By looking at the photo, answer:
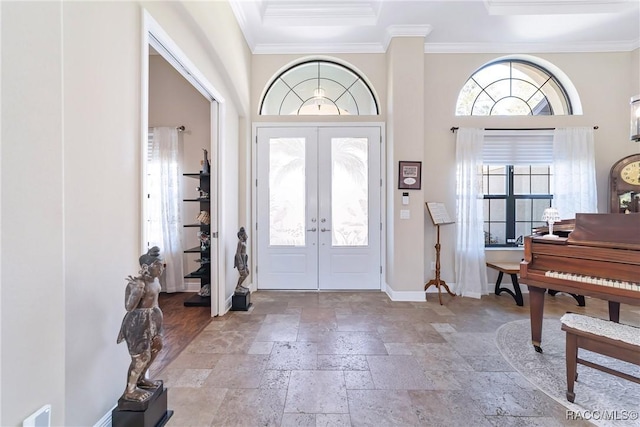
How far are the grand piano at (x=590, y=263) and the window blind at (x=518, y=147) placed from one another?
1.99 metres

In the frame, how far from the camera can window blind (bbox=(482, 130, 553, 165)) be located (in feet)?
13.0

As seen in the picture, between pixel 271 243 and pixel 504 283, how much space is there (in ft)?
12.0

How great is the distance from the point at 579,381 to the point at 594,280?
0.76 meters

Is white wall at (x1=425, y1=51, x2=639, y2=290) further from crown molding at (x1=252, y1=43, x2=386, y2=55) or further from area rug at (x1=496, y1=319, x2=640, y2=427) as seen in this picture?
area rug at (x1=496, y1=319, x2=640, y2=427)

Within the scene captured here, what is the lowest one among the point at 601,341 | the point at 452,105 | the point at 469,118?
the point at 601,341

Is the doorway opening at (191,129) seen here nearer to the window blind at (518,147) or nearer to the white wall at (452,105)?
the white wall at (452,105)

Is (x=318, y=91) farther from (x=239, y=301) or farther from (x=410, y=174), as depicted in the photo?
(x=239, y=301)

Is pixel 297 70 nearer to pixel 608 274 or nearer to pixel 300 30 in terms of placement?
pixel 300 30

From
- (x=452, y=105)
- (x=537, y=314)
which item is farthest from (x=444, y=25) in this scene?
(x=537, y=314)

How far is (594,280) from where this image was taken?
2059 millimetres

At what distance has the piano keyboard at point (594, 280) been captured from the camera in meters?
1.90

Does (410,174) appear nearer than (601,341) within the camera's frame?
No

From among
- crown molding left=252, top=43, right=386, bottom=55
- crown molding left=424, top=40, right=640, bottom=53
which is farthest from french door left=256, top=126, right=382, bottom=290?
crown molding left=424, top=40, right=640, bottom=53

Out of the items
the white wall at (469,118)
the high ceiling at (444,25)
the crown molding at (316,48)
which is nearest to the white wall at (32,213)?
the high ceiling at (444,25)
